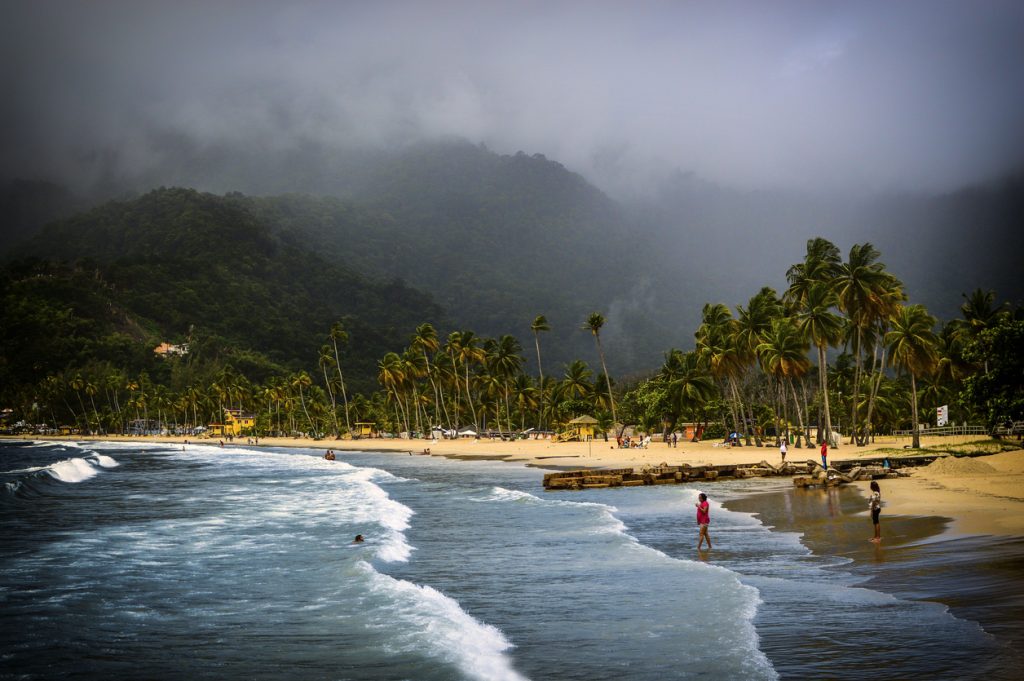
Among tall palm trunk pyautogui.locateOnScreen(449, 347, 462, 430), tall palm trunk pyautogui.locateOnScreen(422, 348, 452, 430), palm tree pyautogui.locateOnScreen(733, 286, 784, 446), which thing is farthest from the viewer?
tall palm trunk pyautogui.locateOnScreen(422, 348, 452, 430)

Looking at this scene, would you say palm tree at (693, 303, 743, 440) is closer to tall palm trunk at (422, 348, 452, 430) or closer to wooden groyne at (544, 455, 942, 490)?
wooden groyne at (544, 455, 942, 490)

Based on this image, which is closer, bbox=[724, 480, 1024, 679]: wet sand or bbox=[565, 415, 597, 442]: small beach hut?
bbox=[724, 480, 1024, 679]: wet sand

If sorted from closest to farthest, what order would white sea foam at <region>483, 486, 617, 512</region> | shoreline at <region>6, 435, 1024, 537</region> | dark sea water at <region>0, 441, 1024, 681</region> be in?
dark sea water at <region>0, 441, 1024, 681</region> → shoreline at <region>6, 435, 1024, 537</region> → white sea foam at <region>483, 486, 617, 512</region>

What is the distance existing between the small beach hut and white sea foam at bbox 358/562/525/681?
85.0 meters

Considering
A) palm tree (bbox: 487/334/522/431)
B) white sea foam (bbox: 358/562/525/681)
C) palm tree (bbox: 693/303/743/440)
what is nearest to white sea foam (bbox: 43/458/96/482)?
white sea foam (bbox: 358/562/525/681)

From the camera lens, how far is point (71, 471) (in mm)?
64562

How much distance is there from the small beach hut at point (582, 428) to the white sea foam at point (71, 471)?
58.0 metres

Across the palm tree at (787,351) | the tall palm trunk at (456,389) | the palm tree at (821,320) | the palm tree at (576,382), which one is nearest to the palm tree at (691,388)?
the palm tree at (787,351)

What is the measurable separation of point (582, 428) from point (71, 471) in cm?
6448

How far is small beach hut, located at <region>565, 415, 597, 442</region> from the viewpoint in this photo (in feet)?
336

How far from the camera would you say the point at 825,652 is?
1157 cm

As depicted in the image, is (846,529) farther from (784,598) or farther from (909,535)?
(784,598)

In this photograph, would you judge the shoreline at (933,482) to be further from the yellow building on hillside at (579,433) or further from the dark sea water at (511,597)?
the yellow building on hillside at (579,433)

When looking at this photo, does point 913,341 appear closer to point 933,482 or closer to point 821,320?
point 821,320
